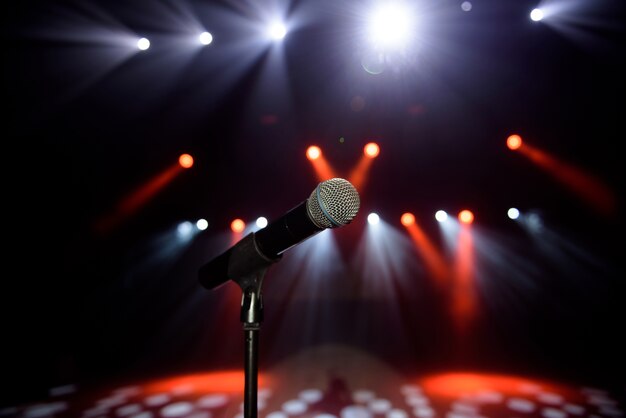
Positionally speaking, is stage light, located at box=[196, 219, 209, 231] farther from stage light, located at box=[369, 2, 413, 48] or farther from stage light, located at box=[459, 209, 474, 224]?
stage light, located at box=[459, 209, 474, 224]

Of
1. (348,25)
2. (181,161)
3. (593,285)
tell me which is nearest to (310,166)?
(181,161)

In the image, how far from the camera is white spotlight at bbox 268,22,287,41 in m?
3.16

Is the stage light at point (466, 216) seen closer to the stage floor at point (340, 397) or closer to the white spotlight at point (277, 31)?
the stage floor at point (340, 397)

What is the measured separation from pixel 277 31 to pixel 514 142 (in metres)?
3.56

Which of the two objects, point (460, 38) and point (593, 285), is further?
point (593, 285)

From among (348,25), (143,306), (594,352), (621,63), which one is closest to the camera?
(348,25)

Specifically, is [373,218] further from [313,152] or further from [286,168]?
[286,168]

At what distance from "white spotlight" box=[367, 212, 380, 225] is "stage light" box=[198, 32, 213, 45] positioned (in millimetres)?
3517

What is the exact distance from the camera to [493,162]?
511 centimetres

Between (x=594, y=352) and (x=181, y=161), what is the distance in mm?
6586

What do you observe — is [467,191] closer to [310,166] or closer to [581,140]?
[581,140]

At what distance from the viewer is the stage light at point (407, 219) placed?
5.78 meters

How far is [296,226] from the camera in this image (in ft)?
2.75

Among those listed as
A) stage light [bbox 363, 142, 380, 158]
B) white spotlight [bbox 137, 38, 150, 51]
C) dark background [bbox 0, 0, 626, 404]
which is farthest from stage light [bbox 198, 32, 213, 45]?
stage light [bbox 363, 142, 380, 158]
